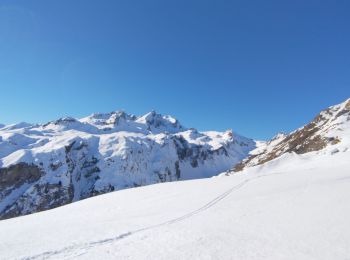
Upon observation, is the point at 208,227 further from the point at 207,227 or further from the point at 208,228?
the point at 208,228

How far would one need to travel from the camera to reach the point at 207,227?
21.1 meters

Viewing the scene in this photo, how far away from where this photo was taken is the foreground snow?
54.4 ft

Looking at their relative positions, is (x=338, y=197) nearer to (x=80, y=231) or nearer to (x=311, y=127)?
(x=80, y=231)

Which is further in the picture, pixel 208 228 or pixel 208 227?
pixel 208 227

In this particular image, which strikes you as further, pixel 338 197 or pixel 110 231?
pixel 338 197

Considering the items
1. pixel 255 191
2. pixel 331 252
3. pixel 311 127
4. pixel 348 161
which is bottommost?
pixel 331 252

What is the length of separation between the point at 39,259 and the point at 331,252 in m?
13.7

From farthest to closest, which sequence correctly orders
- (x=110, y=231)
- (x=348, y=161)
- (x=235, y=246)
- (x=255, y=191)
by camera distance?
(x=348, y=161) → (x=255, y=191) → (x=110, y=231) → (x=235, y=246)

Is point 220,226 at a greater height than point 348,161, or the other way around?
point 348,161

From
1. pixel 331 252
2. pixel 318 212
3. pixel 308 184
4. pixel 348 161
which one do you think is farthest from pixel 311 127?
pixel 331 252

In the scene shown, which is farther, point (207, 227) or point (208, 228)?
point (207, 227)

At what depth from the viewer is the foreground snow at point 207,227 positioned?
16594mm

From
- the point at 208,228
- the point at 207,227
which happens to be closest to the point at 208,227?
the point at 207,227

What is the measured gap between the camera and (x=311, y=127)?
123 m
